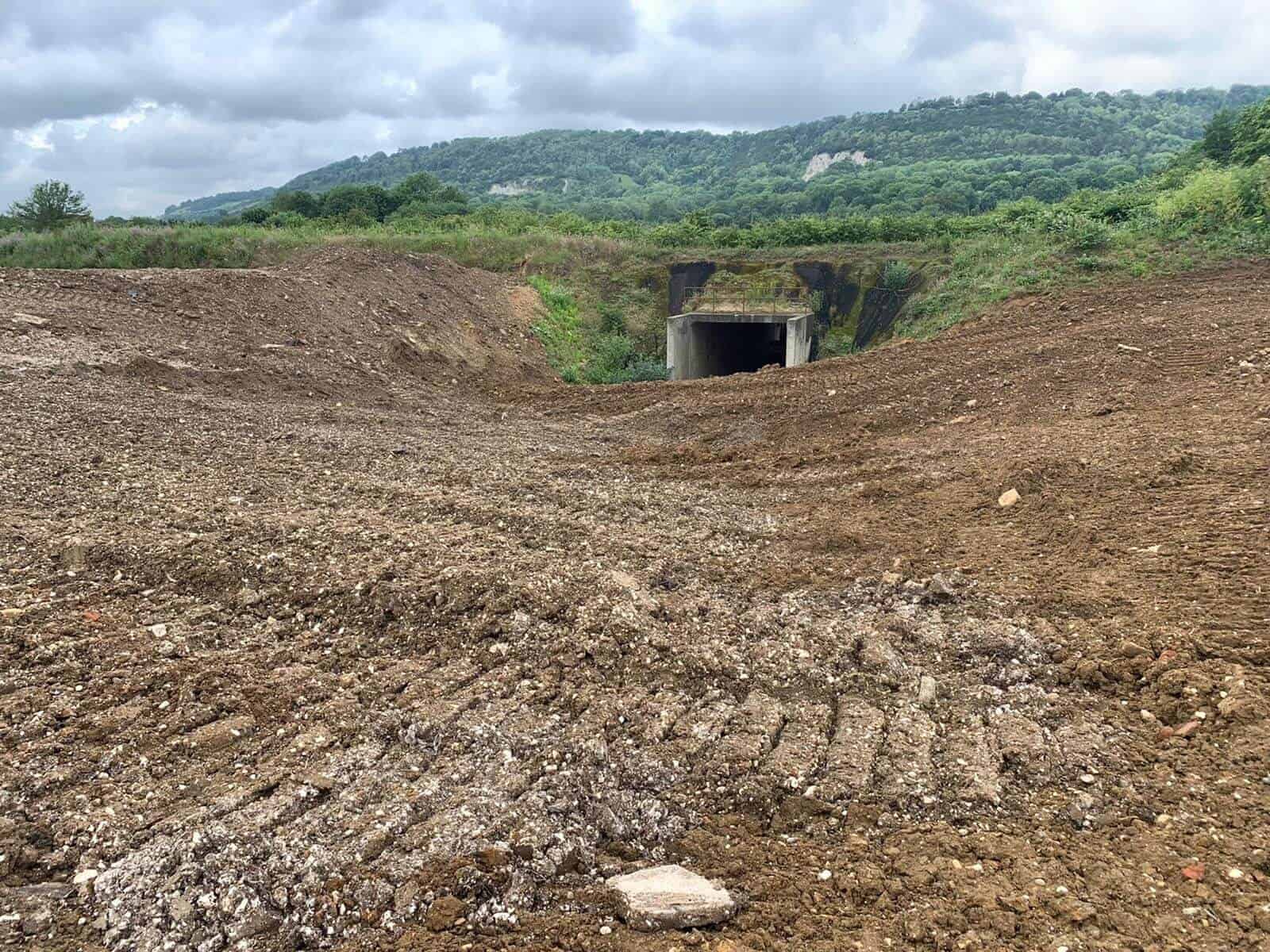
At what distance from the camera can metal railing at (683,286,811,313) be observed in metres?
23.7

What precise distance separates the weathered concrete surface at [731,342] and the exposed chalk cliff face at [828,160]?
7581 cm

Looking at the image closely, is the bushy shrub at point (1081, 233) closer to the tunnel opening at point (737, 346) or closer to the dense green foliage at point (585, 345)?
the tunnel opening at point (737, 346)

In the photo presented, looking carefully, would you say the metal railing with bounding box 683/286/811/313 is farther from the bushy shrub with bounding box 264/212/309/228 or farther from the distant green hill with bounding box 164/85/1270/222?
the distant green hill with bounding box 164/85/1270/222

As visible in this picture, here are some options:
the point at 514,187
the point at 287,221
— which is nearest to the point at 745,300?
the point at 287,221

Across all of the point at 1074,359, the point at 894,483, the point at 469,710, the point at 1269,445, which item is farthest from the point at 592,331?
the point at 469,710

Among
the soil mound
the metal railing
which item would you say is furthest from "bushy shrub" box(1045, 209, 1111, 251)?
the soil mound

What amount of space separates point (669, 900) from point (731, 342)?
24.3 m

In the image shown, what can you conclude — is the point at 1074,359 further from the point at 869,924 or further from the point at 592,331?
the point at 592,331

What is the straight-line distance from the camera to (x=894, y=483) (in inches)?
330

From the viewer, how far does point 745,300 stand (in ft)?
80.1

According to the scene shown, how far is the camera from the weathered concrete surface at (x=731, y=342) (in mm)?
21906

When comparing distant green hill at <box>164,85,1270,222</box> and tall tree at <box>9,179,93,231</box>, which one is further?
distant green hill at <box>164,85,1270,222</box>

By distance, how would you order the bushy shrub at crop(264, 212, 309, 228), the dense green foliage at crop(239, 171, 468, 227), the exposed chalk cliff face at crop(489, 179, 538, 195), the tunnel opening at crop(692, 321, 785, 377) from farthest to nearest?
the exposed chalk cliff face at crop(489, 179, 538, 195) < the dense green foliage at crop(239, 171, 468, 227) < the bushy shrub at crop(264, 212, 309, 228) < the tunnel opening at crop(692, 321, 785, 377)

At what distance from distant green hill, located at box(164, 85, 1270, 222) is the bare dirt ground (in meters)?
39.5
